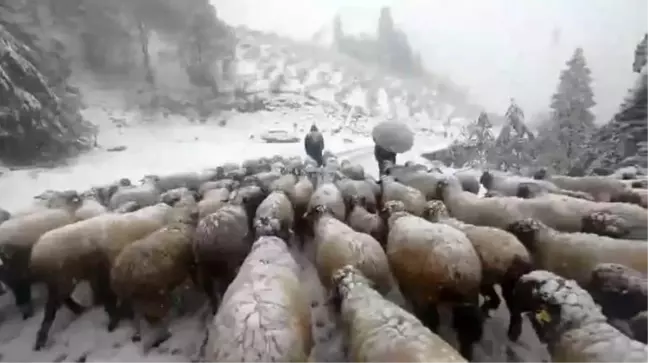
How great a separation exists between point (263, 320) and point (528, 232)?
3.68m

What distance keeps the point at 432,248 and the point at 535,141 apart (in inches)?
654

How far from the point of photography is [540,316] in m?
3.61

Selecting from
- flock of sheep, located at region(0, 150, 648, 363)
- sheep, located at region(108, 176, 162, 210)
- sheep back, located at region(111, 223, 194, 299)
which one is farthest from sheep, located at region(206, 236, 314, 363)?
sheep, located at region(108, 176, 162, 210)

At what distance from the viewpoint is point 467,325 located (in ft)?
14.0

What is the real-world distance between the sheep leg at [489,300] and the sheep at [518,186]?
11.7 ft

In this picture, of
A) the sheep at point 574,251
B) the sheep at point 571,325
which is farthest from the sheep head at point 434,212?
the sheep at point 571,325

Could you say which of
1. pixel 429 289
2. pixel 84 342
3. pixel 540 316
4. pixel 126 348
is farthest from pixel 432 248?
pixel 84 342

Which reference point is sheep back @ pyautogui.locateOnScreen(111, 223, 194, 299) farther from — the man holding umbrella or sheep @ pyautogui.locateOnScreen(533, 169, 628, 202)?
the man holding umbrella

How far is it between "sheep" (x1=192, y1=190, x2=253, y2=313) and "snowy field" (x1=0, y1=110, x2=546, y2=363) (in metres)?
→ 0.44

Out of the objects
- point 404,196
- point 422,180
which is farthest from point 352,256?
point 422,180

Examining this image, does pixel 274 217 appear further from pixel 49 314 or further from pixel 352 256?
pixel 49 314

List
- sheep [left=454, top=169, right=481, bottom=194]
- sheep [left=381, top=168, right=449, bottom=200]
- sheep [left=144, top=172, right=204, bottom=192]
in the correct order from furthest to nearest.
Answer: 1. sheep [left=144, top=172, right=204, bottom=192]
2. sheep [left=454, top=169, right=481, bottom=194]
3. sheep [left=381, top=168, right=449, bottom=200]

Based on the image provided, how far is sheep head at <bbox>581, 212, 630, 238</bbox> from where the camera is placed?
5.55 metres

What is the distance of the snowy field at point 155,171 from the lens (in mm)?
4664
